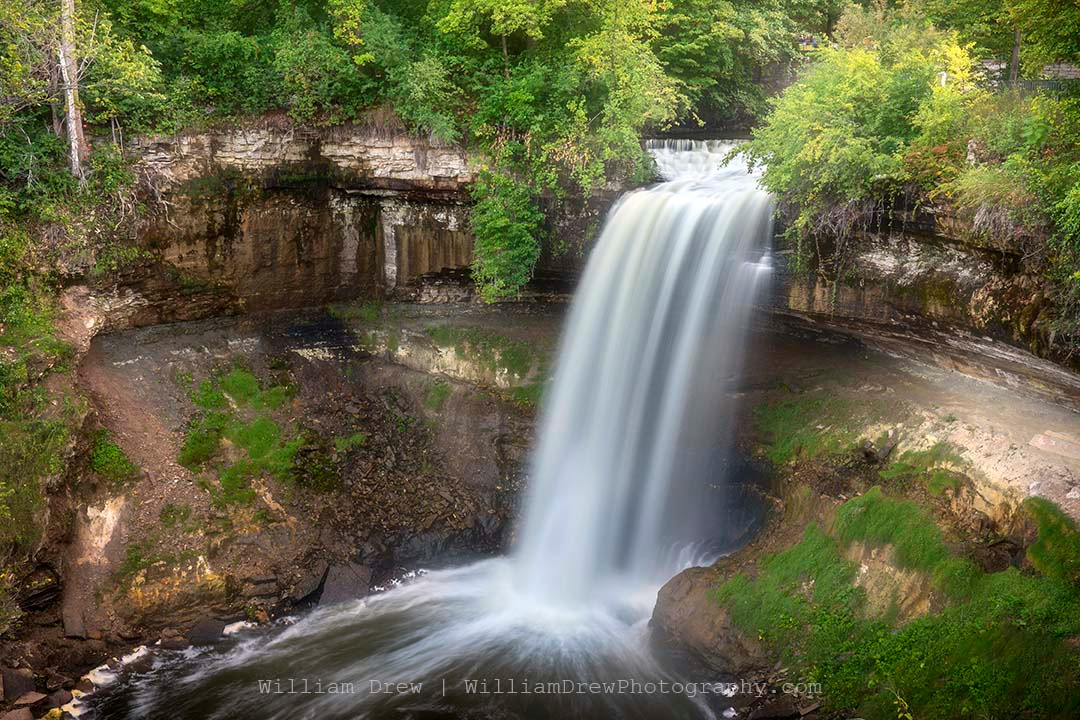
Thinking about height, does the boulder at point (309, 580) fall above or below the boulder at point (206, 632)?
above

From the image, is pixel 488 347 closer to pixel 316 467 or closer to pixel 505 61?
pixel 316 467

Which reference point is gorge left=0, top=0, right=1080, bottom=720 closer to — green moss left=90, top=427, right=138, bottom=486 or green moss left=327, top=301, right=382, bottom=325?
green moss left=90, top=427, right=138, bottom=486

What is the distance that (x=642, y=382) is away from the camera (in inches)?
631

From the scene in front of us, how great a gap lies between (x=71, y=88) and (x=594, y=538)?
46.7 ft

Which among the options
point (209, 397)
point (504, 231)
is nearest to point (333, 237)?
point (504, 231)

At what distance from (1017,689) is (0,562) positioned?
15791 mm

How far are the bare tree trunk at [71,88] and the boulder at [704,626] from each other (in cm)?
1488

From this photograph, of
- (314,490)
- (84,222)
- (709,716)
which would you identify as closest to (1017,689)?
(709,716)

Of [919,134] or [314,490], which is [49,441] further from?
[919,134]

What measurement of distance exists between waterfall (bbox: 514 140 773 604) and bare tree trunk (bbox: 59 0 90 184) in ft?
36.7

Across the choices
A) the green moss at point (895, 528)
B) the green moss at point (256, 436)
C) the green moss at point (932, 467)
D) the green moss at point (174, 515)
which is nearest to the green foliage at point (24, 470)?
the green moss at point (174, 515)

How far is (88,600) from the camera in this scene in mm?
13977

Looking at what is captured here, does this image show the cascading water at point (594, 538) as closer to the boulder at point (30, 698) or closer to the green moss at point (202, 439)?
the boulder at point (30, 698)

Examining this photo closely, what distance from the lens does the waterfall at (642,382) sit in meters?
15.2
